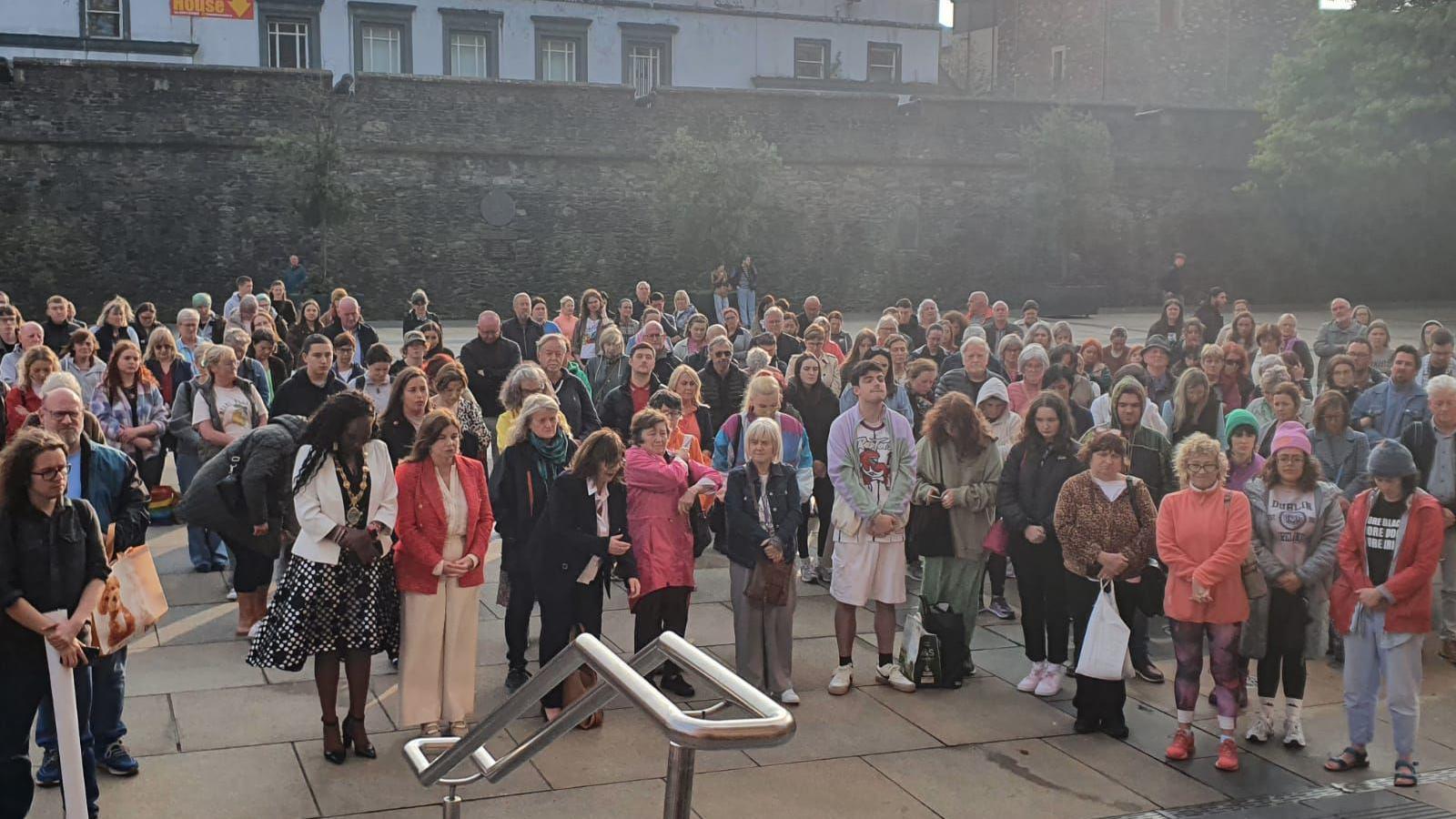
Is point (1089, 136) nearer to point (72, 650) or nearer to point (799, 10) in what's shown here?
point (799, 10)

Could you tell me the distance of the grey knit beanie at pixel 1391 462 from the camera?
23.9 feet

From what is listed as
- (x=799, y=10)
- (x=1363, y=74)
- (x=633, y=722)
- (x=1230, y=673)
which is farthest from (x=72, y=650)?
(x=799, y=10)

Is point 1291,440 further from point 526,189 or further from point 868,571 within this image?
point 526,189

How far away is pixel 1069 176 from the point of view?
33219 mm

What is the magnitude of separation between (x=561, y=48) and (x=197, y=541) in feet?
110

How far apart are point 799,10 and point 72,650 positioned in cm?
4117

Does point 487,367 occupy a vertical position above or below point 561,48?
below

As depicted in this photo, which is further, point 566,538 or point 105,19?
point 105,19

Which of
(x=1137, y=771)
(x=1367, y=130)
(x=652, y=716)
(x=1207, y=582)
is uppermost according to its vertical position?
(x=1367, y=130)

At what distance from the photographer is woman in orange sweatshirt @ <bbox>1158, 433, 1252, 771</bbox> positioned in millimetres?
7180

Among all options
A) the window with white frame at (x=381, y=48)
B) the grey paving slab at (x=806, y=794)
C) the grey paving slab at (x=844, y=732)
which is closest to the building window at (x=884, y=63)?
the window with white frame at (x=381, y=48)

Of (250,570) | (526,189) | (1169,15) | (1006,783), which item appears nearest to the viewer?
(1006,783)

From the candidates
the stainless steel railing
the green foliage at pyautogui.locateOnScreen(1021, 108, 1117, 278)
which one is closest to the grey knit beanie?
the stainless steel railing

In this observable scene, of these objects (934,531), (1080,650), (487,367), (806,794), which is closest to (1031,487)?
(934,531)
